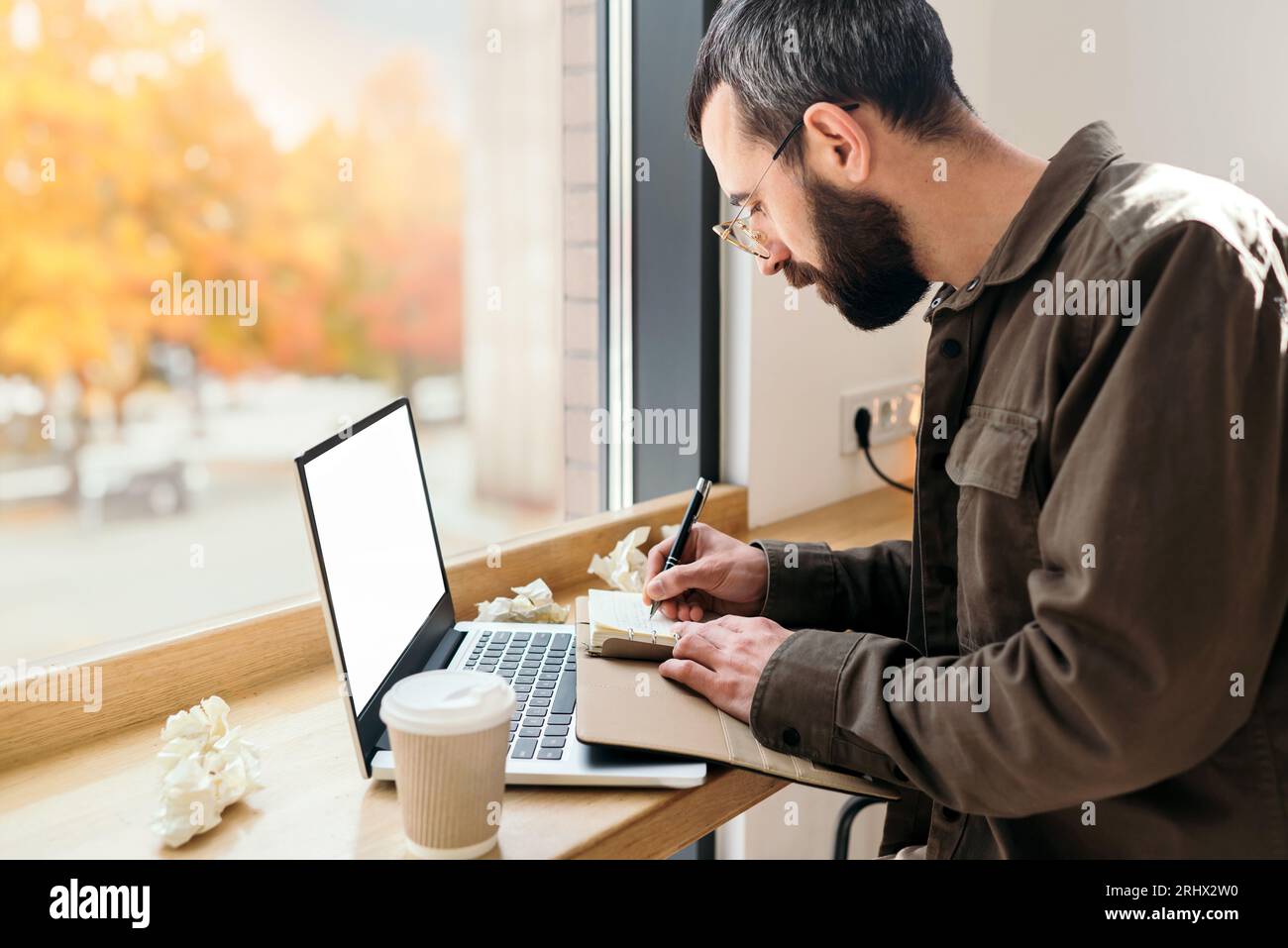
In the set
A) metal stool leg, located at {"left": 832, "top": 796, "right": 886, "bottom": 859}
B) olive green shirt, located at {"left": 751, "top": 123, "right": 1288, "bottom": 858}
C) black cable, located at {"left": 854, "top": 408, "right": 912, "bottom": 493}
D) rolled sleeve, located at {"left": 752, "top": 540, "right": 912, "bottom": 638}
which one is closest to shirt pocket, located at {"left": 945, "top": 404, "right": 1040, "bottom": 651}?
olive green shirt, located at {"left": 751, "top": 123, "right": 1288, "bottom": 858}

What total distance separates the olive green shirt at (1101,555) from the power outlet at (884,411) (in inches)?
37.6

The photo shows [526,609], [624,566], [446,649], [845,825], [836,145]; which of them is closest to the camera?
[836,145]

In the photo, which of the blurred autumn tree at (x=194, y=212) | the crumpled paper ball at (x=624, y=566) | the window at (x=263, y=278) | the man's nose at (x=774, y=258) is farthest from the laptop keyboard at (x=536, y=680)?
the blurred autumn tree at (x=194, y=212)

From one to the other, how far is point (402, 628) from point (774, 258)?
0.54 m

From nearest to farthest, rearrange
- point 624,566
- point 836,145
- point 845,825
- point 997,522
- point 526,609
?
point 997,522 < point 836,145 < point 526,609 < point 624,566 < point 845,825

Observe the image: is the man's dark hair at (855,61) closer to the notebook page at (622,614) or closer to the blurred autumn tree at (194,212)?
the notebook page at (622,614)

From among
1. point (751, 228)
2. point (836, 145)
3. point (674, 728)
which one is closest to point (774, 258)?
point (751, 228)

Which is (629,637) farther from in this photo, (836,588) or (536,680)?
(836,588)

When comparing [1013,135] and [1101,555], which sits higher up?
[1013,135]

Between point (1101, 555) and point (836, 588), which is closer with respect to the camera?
point (1101, 555)

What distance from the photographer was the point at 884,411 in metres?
2.03

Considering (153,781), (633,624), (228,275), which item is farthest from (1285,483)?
(228,275)

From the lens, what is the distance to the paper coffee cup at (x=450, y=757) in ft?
2.35
